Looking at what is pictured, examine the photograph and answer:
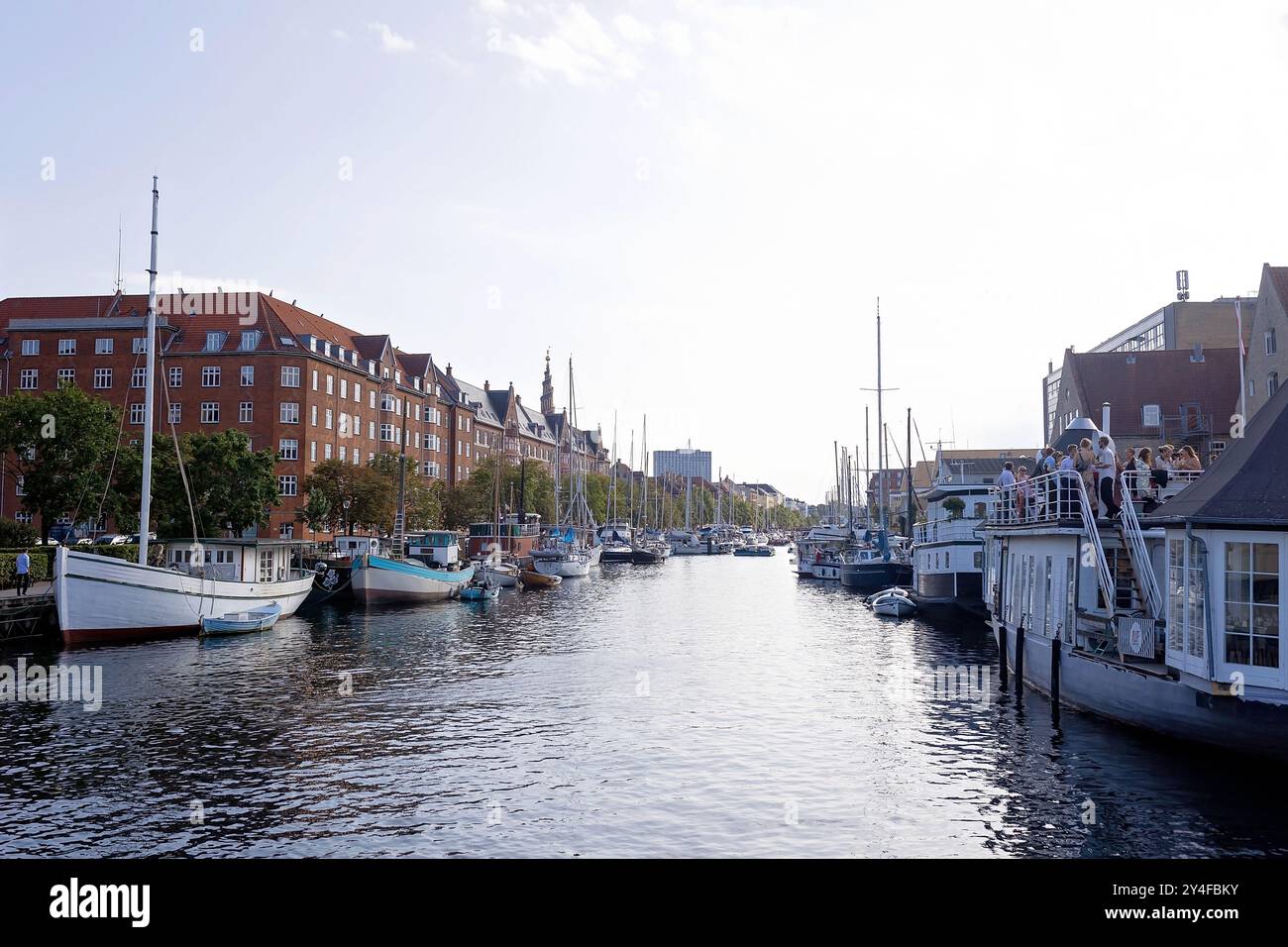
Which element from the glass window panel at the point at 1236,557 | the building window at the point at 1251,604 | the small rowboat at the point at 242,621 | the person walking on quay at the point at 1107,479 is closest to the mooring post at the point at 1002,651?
the person walking on quay at the point at 1107,479

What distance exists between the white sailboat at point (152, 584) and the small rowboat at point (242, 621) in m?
0.47

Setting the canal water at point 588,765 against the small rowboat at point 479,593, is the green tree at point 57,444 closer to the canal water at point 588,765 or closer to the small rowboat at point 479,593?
the canal water at point 588,765

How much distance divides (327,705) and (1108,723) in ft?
62.6

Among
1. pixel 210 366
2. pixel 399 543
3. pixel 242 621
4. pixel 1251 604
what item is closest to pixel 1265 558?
pixel 1251 604

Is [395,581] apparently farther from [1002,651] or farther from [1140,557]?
[1140,557]

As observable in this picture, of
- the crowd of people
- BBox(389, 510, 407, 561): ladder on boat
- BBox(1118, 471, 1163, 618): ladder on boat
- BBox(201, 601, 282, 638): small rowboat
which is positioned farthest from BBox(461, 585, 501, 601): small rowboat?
BBox(1118, 471, 1163, 618): ladder on boat

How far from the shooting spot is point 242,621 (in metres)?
41.6

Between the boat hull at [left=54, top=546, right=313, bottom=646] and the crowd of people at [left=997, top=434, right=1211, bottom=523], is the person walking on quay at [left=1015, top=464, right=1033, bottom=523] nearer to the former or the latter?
the crowd of people at [left=997, top=434, right=1211, bottom=523]

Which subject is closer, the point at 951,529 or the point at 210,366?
the point at 951,529

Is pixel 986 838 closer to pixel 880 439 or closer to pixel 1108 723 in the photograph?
pixel 1108 723

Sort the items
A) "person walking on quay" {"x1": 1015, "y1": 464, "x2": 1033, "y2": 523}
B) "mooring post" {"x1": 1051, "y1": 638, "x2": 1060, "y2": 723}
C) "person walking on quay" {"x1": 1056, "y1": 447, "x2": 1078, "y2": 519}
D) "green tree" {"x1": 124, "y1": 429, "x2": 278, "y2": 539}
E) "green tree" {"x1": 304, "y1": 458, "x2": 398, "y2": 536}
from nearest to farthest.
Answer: "mooring post" {"x1": 1051, "y1": 638, "x2": 1060, "y2": 723} < "person walking on quay" {"x1": 1056, "y1": 447, "x2": 1078, "y2": 519} < "person walking on quay" {"x1": 1015, "y1": 464, "x2": 1033, "y2": 523} < "green tree" {"x1": 124, "y1": 429, "x2": 278, "y2": 539} < "green tree" {"x1": 304, "y1": 458, "x2": 398, "y2": 536}

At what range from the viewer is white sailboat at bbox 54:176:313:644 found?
36.1 metres

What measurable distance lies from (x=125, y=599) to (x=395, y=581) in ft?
66.9

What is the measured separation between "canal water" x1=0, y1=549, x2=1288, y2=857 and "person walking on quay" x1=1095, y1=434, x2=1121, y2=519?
5.18 m
